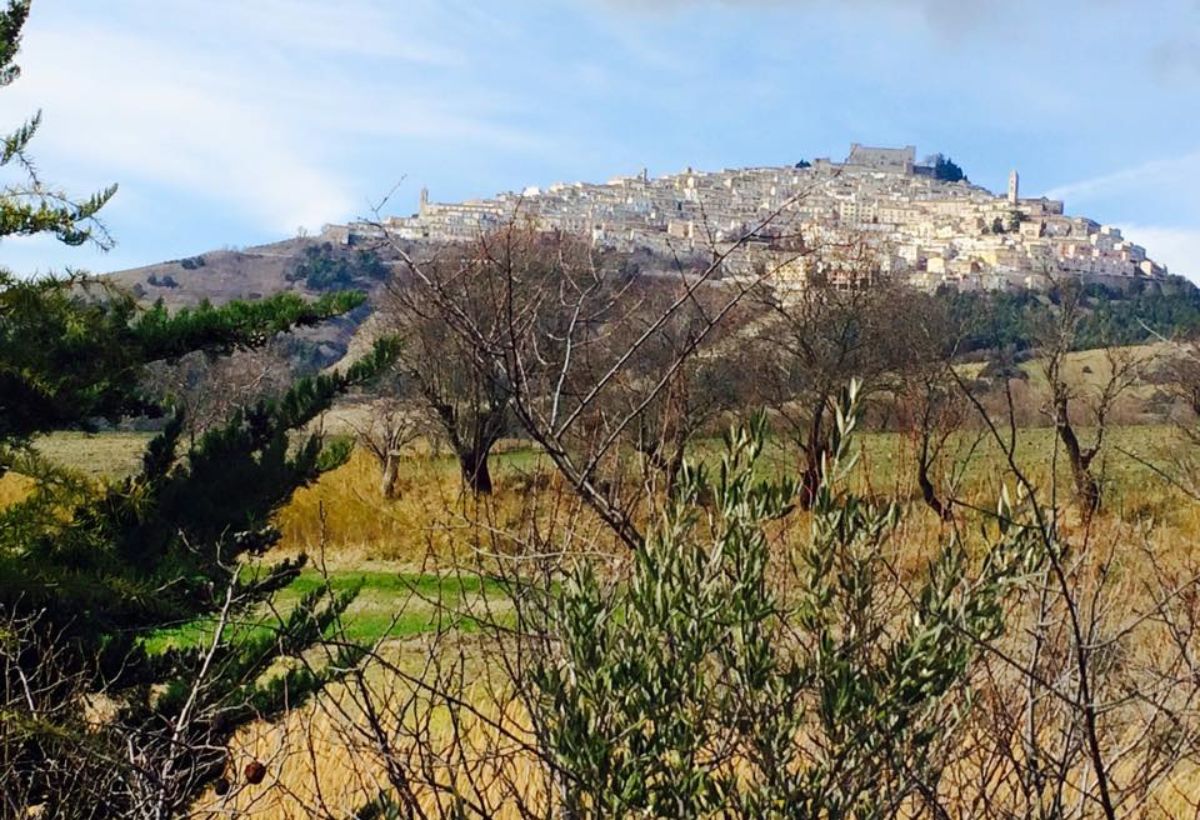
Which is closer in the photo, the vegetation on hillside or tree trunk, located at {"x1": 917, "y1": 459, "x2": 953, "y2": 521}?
tree trunk, located at {"x1": 917, "y1": 459, "x2": 953, "y2": 521}

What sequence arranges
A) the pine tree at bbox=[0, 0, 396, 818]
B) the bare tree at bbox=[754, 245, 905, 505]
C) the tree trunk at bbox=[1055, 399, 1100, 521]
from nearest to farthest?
the tree trunk at bbox=[1055, 399, 1100, 521] → the pine tree at bbox=[0, 0, 396, 818] → the bare tree at bbox=[754, 245, 905, 505]

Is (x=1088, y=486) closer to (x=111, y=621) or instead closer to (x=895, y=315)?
(x=111, y=621)

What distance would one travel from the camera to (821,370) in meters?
22.7

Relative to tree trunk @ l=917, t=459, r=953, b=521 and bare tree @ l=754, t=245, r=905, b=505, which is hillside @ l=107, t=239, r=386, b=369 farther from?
tree trunk @ l=917, t=459, r=953, b=521

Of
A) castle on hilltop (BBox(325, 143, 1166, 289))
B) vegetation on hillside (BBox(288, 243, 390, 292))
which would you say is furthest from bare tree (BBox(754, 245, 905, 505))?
castle on hilltop (BBox(325, 143, 1166, 289))

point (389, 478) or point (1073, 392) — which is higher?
point (1073, 392)

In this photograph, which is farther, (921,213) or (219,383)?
(921,213)

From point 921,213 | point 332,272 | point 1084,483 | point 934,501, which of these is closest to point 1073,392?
point 1084,483

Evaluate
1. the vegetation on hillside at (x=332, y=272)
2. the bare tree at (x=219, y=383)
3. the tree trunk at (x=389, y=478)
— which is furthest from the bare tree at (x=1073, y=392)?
the vegetation on hillside at (x=332, y=272)

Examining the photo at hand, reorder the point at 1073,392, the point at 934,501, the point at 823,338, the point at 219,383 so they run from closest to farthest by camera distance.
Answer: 1. the point at 934,501
2. the point at 1073,392
3. the point at 219,383
4. the point at 823,338

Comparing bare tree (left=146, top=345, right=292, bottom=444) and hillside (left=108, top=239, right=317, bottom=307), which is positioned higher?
hillside (left=108, top=239, right=317, bottom=307)

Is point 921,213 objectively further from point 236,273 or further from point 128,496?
point 128,496

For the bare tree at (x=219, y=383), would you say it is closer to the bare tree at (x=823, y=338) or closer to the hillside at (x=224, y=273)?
the bare tree at (x=823, y=338)

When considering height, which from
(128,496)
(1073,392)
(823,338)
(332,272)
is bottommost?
(128,496)
